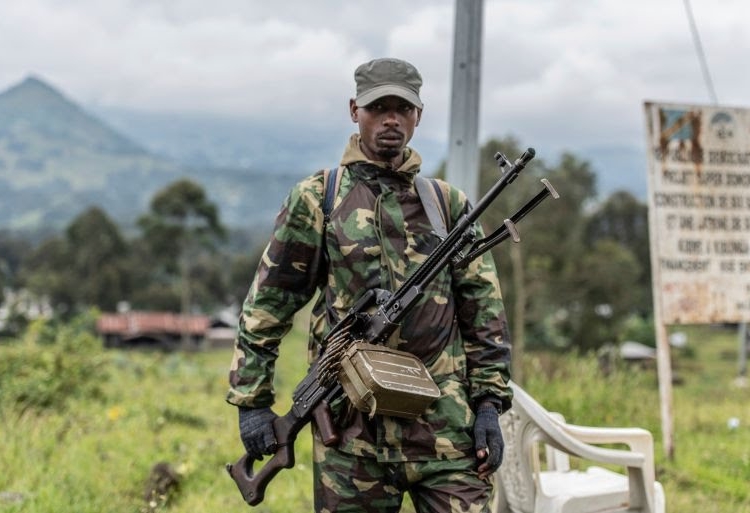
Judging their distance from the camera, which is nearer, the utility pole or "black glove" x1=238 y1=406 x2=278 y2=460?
"black glove" x1=238 y1=406 x2=278 y2=460

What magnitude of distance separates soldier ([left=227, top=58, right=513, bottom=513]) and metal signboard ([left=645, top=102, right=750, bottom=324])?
147 inches

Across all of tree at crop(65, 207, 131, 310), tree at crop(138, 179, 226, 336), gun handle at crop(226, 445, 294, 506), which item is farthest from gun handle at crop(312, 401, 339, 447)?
tree at crop(65, 207, 131, 310)

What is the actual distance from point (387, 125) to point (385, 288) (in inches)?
19.9

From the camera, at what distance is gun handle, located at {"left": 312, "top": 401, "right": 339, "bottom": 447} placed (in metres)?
2.36

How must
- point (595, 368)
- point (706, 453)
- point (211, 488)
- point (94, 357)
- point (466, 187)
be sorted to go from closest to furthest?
point (466, 187)
point (211, 488)
point (706, 453)
point (595, 368)
point (94, 357)

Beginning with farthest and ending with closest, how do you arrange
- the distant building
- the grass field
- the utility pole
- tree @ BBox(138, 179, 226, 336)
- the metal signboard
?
1. the distant building
2. tree @ BBox(138, 179, 226, 336)
3. the metal signboard
4. the grass field
5. the utility pole

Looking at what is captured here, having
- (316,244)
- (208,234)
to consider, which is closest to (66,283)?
(208,234)

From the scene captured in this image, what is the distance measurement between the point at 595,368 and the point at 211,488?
3901 millimetres

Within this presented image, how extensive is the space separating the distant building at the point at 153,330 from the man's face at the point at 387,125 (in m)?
51.3

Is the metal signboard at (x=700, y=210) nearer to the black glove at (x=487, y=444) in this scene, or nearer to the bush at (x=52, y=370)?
the black glove at (x=487, y=444)

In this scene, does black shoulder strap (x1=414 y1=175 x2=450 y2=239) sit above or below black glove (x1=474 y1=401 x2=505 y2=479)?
above

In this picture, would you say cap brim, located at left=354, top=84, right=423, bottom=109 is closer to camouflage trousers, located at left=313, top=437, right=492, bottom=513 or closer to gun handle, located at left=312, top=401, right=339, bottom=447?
gun handle, located at left=312, top=401, right=339, bottom=447

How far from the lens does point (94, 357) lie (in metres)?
8.15

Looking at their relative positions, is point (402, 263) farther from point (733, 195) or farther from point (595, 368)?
point (595, 368)
